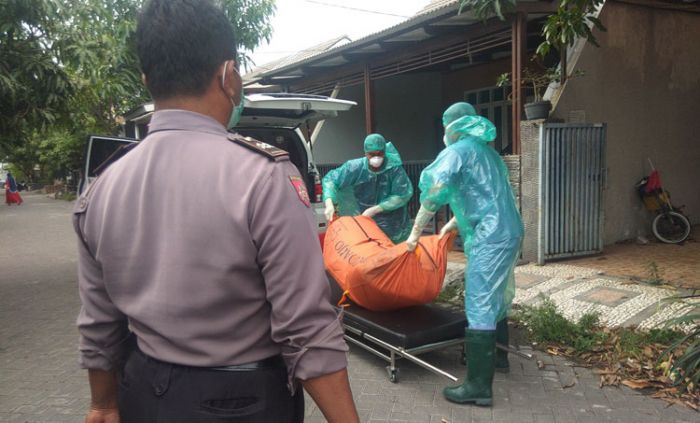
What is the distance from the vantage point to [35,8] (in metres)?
5.01

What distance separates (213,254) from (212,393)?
0.32m

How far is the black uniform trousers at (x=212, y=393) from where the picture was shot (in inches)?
45.6

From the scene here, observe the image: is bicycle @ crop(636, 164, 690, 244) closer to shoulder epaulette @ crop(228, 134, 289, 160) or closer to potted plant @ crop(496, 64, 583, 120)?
potted plant @ crop(496, 64, 583, 120)

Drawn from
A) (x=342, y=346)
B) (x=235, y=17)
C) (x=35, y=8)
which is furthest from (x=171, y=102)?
(x=235, y=17)

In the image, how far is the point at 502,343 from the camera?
11.6 ft

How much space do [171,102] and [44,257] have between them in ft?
31.0

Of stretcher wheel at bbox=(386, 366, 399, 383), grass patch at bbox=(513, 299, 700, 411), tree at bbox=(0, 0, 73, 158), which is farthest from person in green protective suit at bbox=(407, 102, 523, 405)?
tree at bbox=(0, 0, 73, 158)

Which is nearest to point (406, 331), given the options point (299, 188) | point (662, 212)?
point (299, 188)

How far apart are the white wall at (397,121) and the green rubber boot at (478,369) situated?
9.14 m

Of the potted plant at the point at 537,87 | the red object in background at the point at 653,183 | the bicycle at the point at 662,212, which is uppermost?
the potted plant at the point at 537,87

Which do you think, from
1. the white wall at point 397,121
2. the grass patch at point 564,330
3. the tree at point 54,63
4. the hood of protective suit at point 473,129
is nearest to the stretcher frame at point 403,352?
the grass patch at point 564,330

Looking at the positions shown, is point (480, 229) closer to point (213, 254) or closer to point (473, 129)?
point (473, 129)

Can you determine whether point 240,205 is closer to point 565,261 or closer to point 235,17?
point 565,261

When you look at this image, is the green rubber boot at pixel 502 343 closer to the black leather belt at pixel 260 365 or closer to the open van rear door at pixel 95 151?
the black leather belt at pixel 260 365
